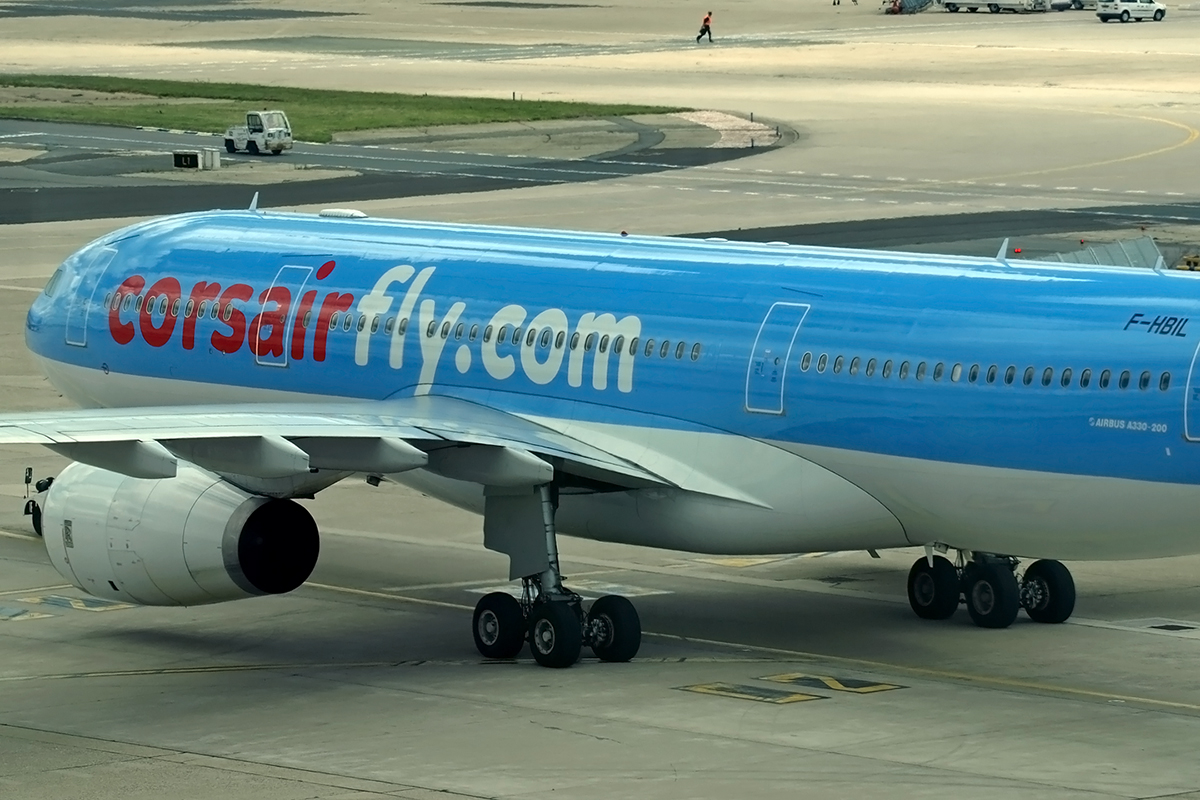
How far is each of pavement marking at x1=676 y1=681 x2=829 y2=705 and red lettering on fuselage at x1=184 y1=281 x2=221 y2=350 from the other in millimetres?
9971

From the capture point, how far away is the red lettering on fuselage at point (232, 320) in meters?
30.5

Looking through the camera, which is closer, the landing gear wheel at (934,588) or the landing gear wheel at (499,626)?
the landing gear wheel at (499,626)

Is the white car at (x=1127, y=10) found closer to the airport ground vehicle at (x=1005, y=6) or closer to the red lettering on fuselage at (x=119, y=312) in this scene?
the airport ground vehicle at (x=1005, y=6)

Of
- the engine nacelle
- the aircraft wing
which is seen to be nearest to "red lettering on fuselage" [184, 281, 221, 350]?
the aircraft wing

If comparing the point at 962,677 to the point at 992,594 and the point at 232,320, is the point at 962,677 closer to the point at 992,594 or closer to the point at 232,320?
the point at 992,594

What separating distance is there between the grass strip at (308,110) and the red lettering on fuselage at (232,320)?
213 feet

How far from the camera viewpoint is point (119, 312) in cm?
3216

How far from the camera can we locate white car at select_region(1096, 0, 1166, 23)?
6412 inches

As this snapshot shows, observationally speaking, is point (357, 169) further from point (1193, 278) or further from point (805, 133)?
point (1193, 278)

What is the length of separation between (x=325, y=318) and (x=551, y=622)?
631 cm

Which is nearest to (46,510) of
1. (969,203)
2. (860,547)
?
(860,547)

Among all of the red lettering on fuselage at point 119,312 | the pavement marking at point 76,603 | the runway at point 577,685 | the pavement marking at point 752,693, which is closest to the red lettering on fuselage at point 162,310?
the red lettering on fuselage at point 119,312

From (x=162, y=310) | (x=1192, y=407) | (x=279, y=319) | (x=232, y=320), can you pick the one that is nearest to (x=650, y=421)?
(x=279, y=319)

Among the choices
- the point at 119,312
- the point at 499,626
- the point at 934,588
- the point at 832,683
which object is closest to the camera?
the point at 832,683
